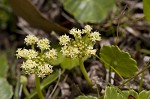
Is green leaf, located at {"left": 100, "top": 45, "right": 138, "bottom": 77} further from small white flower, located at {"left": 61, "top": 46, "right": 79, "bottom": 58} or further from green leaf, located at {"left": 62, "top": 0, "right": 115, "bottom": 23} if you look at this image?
green leaf, located at {"left": 62, "top": 0, "right": 115, "bottom": 23}

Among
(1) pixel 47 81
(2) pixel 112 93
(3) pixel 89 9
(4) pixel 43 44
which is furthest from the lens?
(3) pixel 89 9

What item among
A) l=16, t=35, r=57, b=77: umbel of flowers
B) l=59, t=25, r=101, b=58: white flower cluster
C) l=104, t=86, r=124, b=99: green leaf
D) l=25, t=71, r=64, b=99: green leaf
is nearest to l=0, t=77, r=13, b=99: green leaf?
l=25, t=71, r=64, b=99: green leaf

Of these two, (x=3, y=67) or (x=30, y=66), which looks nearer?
(x=30, y=66)

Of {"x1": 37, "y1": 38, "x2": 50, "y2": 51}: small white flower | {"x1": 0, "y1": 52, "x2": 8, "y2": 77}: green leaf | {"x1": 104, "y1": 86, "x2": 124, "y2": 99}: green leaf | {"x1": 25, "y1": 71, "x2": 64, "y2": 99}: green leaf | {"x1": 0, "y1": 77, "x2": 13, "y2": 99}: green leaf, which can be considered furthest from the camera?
{"x1": 0, "y1": 52, "x2": 8, "y2": 77}: green leaf

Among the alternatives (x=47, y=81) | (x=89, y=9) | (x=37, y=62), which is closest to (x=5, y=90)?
(x=47, y=81)

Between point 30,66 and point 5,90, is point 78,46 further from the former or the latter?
point 5,90
